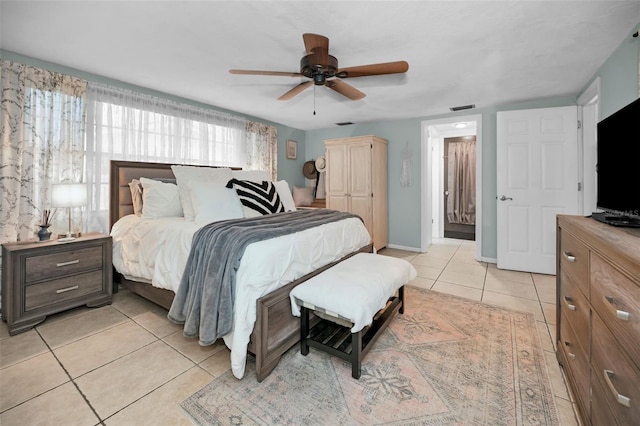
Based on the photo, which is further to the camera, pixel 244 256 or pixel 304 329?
pixel 304 329

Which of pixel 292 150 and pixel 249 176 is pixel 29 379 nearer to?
pixel 249 176

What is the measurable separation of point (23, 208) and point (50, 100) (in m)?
1.05

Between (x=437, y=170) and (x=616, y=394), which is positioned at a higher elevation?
(x=437, y=170)

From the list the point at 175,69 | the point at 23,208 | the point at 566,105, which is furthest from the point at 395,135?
the point at 23,208

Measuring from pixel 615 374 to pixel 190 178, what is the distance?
10.3 ft

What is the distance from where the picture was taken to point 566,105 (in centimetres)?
358

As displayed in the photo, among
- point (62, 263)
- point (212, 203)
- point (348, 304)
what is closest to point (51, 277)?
point (62, 263)

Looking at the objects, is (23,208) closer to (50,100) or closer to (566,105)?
(50,100)

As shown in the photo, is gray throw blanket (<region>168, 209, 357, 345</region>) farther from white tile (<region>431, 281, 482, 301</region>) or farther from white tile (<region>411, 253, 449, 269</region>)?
white tile (<region>411, 253, 449, 269</region>)

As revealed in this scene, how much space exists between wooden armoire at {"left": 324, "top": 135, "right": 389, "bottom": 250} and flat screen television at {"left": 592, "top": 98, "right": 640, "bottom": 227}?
9.86 ft

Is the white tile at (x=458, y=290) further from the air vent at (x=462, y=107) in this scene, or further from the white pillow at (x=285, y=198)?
the air vent at (x=462, y=107)

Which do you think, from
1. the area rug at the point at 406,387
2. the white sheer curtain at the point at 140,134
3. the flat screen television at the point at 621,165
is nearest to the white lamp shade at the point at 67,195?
the white sheer curtain at the point at 140,134

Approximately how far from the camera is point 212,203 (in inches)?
98.0

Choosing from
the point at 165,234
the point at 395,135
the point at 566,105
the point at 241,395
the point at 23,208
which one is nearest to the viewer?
the point at 241,395
